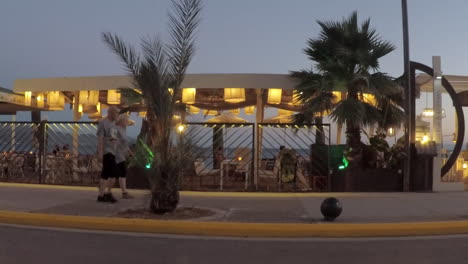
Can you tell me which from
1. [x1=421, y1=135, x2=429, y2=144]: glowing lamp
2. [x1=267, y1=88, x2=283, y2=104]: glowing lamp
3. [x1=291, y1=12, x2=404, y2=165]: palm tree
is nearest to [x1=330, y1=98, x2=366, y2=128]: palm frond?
[x1=291, y1=12, x2=404, y2=165]: palm tree

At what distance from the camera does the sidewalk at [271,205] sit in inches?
363

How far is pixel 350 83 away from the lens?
1452 cm

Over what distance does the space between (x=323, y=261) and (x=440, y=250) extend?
5.92ft

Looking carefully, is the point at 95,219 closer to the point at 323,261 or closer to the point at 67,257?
the point at 67,257

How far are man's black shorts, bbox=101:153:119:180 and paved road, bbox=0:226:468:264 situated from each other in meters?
2.05

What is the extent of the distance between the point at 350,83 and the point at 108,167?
7282mm

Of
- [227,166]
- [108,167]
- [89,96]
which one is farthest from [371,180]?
[89,96]

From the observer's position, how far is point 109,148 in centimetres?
1020

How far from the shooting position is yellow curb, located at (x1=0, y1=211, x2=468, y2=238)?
8.12 m

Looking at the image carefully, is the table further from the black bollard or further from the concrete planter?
the black bollard

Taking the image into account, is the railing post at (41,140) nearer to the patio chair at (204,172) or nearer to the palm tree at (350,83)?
the patio chair at (204,172)

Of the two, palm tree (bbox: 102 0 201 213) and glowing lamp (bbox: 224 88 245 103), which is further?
glowing lamp (bbox: 224 88 245 103)

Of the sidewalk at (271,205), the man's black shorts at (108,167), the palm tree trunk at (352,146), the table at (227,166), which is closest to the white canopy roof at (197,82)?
the palm tree trunk at (352,146)

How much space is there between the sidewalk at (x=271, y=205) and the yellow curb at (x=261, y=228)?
1.67 feet
